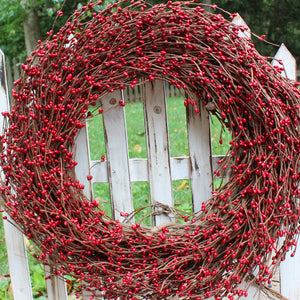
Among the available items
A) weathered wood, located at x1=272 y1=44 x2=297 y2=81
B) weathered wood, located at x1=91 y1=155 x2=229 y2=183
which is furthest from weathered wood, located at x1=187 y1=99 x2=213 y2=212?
weathered wood, located at x1=272 y1=44 x2=297 y2=81

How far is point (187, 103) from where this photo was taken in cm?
215

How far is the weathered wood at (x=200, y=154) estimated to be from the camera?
232 cm

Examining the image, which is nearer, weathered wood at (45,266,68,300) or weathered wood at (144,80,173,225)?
weathered wood at (144,80,173,225)

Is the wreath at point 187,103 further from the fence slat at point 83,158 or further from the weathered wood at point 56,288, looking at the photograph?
the weathered wood at point 56,288

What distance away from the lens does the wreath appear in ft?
6.72

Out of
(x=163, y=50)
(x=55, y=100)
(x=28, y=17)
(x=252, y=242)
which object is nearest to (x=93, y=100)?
(x=55, y=100)

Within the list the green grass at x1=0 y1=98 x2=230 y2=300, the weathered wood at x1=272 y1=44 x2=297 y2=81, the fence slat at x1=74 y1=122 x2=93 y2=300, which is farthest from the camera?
the green grass at x1=0 y1=98 x2=230 y2=300

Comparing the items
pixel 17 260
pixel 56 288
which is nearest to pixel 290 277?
pixel 56 288

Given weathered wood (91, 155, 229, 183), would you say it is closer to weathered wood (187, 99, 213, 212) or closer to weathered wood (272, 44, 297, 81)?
weathered wood (187, 99, 213, 212)

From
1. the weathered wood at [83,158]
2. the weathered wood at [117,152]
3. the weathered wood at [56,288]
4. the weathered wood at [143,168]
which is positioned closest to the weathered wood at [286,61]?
the weathered wood at [143,168]

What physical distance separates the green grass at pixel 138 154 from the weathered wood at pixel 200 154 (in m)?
0.10

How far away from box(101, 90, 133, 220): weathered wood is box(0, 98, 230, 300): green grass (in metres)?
0.17

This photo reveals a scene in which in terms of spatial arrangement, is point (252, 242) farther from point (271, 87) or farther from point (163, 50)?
point (163, 50)

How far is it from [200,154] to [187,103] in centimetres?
37
